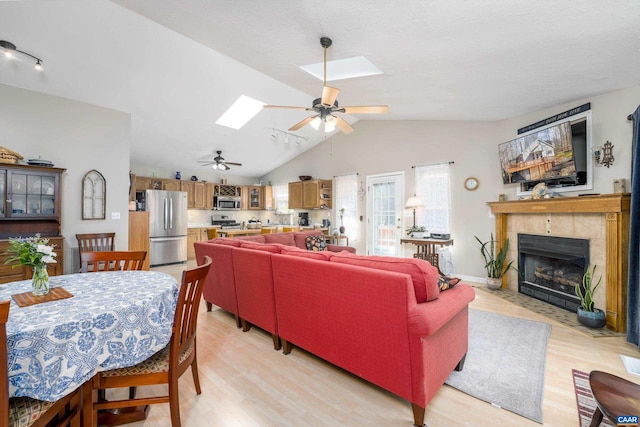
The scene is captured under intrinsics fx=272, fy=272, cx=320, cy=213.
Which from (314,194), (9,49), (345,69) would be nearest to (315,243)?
(314,194)

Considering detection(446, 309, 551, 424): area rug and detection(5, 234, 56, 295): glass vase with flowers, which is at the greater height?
detection(5, 234, 56, 295): glass vase with flowers

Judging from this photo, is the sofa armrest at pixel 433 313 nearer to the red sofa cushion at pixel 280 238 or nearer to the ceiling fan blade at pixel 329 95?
the ceiling fan blade at pixel 329 95

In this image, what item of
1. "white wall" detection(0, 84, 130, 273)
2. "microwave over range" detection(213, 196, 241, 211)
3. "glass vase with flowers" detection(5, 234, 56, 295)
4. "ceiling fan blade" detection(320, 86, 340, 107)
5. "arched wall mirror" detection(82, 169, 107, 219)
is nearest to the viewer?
"glass vase with flowers" detection(5, 234, 56, 295)

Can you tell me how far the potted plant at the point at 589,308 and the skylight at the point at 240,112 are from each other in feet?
18.2

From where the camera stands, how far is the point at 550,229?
376 centimetres

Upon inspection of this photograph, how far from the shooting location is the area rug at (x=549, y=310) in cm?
285

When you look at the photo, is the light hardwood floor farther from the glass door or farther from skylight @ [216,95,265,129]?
skylight @ [216,95,265,129]

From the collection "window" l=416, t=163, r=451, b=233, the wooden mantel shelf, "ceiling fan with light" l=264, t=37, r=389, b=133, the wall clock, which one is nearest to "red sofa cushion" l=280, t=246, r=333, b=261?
"ceiling fan with light" l=264, t=37, r=389, b=133

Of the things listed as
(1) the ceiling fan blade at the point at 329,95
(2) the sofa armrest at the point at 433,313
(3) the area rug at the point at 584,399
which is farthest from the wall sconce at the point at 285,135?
(3) the area rug at the point at 584,399

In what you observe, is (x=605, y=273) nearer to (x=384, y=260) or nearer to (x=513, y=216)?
(x=513, y=216)

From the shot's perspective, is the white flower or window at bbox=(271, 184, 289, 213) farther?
window at bbox=(271, 184, 289, 213)

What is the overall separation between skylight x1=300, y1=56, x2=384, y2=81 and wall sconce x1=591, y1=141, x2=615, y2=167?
2.77 m

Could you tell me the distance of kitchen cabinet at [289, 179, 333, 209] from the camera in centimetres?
713

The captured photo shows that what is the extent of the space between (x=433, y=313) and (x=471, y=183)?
163 inches
